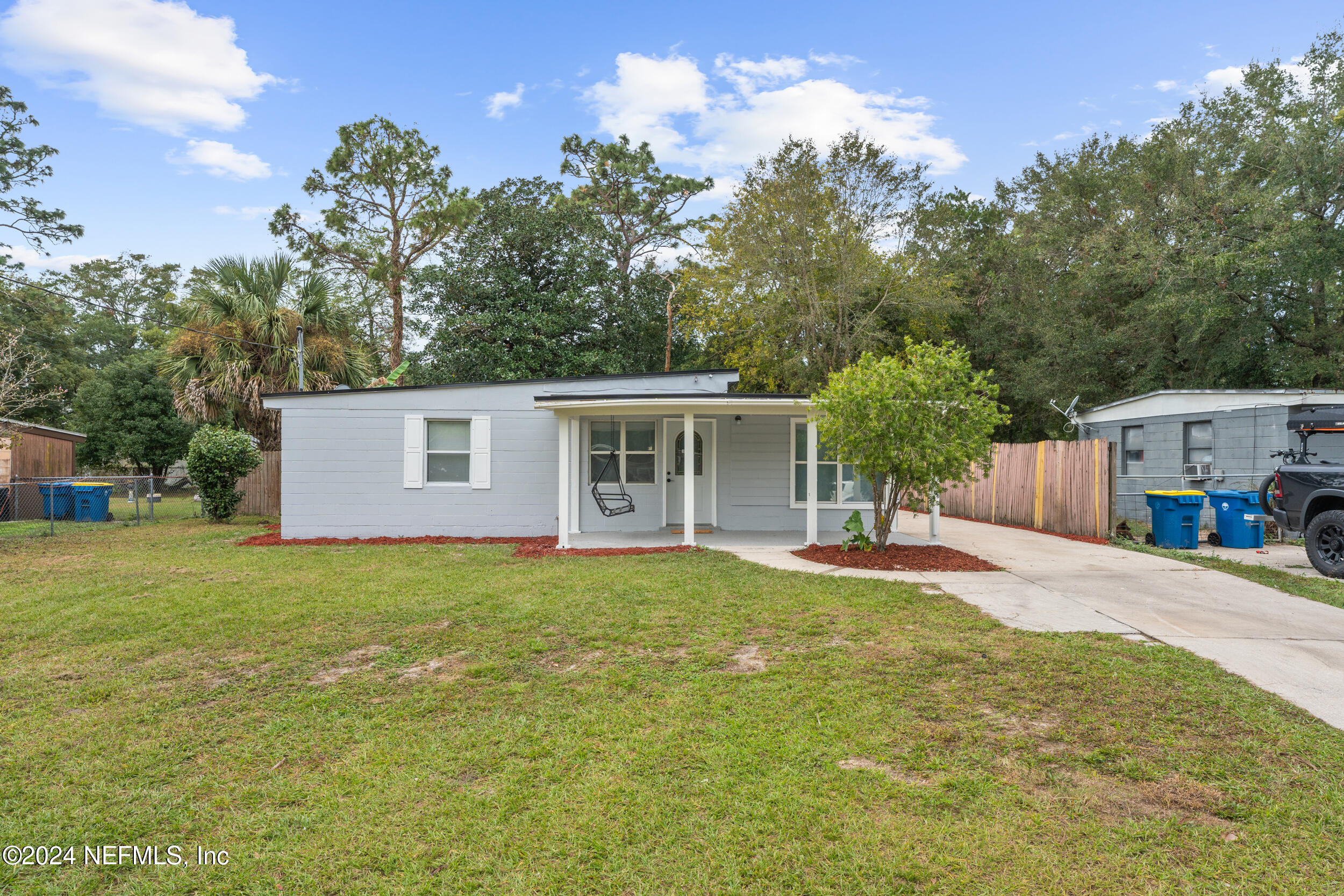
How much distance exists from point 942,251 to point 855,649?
73.4 ft

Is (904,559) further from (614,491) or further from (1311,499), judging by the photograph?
(614,491)

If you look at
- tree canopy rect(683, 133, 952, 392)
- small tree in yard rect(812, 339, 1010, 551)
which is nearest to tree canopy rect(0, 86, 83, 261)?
tree canopy rect(683, 133, 952, 392)

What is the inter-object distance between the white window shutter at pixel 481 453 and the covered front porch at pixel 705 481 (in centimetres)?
113

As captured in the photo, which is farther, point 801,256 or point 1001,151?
point 1001,151

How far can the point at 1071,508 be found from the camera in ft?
39.2

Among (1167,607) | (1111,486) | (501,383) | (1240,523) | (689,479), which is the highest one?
(501,383)

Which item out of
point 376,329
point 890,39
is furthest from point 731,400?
point 376,329

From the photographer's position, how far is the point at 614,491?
1173cm

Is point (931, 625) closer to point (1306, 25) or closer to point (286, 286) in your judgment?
point (286, 286)

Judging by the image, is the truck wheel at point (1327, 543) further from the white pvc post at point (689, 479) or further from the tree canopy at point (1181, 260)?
the tree canopy at point (1181, 260)

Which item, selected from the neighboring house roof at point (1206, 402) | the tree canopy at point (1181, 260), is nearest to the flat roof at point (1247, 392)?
the neighboring house roof at point (1206, 402)

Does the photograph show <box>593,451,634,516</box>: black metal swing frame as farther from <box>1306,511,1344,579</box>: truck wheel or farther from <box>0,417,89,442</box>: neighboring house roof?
<box>0,417,89,442</box>: neighboring house roof

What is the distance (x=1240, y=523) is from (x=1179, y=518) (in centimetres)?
95

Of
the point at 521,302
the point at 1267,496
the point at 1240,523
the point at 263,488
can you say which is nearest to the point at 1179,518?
the point at 1240,523
